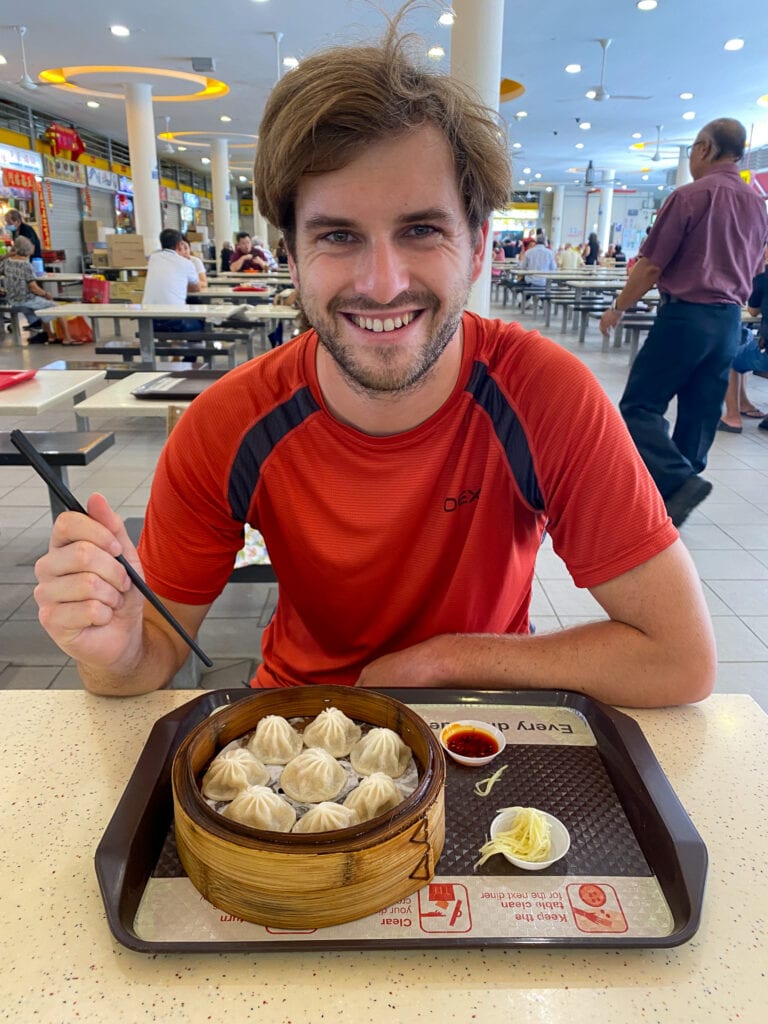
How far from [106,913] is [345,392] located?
2.71ft

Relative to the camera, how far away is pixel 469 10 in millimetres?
5434

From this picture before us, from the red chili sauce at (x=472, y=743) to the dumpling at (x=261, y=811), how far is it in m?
0.24

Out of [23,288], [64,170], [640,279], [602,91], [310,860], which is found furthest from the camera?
[64,170]

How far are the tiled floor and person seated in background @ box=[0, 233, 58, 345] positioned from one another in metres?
4.85

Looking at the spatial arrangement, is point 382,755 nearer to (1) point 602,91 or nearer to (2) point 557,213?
(1) point 602,91

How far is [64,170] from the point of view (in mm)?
17906

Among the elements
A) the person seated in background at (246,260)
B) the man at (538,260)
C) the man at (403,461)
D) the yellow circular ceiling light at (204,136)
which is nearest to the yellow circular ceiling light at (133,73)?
the person seated in background at (246,260)

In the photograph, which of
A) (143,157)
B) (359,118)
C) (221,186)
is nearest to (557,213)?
(221,186)

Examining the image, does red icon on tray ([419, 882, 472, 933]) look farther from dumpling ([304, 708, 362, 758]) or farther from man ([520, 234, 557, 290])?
man ([520, 234, 557, 290])

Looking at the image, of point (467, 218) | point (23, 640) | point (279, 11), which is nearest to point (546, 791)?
point (467, 218)

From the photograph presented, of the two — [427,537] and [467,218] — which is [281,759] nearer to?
[427,537]

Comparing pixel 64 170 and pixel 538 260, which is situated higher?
pixel 64 170

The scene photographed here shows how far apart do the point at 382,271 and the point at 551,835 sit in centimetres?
82

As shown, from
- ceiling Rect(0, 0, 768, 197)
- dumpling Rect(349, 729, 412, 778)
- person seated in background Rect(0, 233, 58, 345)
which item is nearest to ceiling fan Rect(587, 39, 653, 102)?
ceiling Rect(0, 0, 768, 197)
